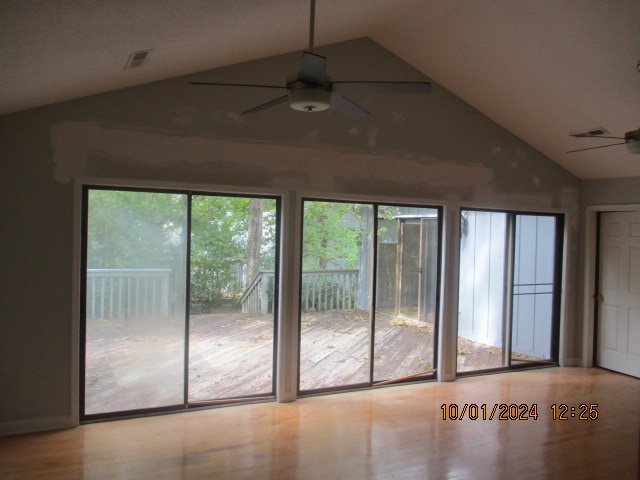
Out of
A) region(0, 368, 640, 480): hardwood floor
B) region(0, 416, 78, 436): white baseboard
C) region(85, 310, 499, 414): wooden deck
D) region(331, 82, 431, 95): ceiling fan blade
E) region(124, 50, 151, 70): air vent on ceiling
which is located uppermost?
region(124, 50, 151, 70): air vent on ceiling

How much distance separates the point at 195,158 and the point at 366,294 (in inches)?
87.4

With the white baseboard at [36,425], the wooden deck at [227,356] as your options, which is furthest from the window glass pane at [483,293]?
the white baseboard at [36,425]

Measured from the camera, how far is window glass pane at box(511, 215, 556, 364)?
595 cm

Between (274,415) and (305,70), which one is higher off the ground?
(305,70)

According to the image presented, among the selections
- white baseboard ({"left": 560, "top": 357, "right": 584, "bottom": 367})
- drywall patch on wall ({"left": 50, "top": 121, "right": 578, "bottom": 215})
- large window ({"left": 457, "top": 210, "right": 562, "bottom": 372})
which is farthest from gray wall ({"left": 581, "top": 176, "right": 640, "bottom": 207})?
white baseboard ({"left": 560, "top": 357, "right": 584, "bottom": 367})

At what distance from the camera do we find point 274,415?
430 centimetres

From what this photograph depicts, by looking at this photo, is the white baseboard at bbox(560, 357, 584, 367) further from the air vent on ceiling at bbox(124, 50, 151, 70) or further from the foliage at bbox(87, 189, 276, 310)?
the air vent on ceiling at bbox(124, 50, 151, 70)

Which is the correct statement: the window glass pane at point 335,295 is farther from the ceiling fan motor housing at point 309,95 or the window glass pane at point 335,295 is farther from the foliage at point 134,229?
the ceiling fan motor housing at point 309,95

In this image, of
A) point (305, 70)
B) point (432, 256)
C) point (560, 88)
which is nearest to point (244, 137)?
point (305, 70)

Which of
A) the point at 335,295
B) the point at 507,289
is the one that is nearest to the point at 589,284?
the point at 507,289

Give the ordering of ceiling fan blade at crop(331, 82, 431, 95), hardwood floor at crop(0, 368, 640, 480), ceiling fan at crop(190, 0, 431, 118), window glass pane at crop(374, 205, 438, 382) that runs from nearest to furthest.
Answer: ceiling fan at crop(190, 0, 431, 118), ceiling fan blade at crop(331, 82, 431, 95), hardwood floor at crop(0, 368, 640, 480), window glass pane at crop(374, 205, 438, 382)

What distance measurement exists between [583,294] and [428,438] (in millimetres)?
3485

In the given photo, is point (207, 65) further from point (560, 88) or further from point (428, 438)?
point (428, 438)

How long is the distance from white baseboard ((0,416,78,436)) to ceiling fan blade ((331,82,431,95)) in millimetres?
3427
